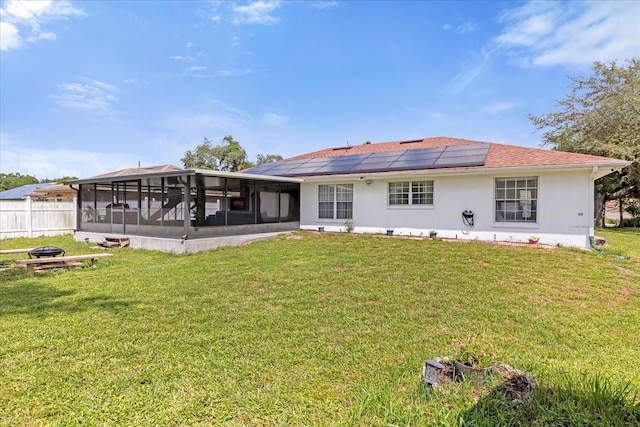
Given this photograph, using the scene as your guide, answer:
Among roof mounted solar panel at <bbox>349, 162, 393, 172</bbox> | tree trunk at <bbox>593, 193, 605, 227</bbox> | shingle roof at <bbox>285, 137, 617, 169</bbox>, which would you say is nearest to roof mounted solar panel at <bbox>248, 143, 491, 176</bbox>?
roof mounted solar panel at <bbox>349, 162, 393, 172</bbox>

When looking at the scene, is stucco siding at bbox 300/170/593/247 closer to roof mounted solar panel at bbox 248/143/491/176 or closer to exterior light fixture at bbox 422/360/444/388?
roof mounted solar panel at bbox 248/143/491/176

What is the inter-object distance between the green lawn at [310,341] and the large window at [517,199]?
10.4ft

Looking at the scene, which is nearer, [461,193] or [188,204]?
[188,204]

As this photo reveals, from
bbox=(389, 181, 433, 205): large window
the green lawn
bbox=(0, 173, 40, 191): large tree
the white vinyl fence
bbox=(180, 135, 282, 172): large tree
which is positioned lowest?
the green lawn

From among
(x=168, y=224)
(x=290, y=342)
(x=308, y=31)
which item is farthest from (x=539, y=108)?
(x=290, y=342)

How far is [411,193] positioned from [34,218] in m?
17.2

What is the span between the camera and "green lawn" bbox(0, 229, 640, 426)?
2.72m

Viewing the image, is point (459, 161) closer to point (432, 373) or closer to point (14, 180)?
point (432, 373)

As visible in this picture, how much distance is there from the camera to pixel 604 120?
21062 millimetres

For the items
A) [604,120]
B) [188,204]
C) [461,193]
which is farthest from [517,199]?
[604,120]

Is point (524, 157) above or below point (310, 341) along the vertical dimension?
above

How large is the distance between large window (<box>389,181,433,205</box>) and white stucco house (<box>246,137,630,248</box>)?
38 millimetres

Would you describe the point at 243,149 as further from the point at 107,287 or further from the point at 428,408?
the point at 428,408

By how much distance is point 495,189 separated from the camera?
11664 mm
